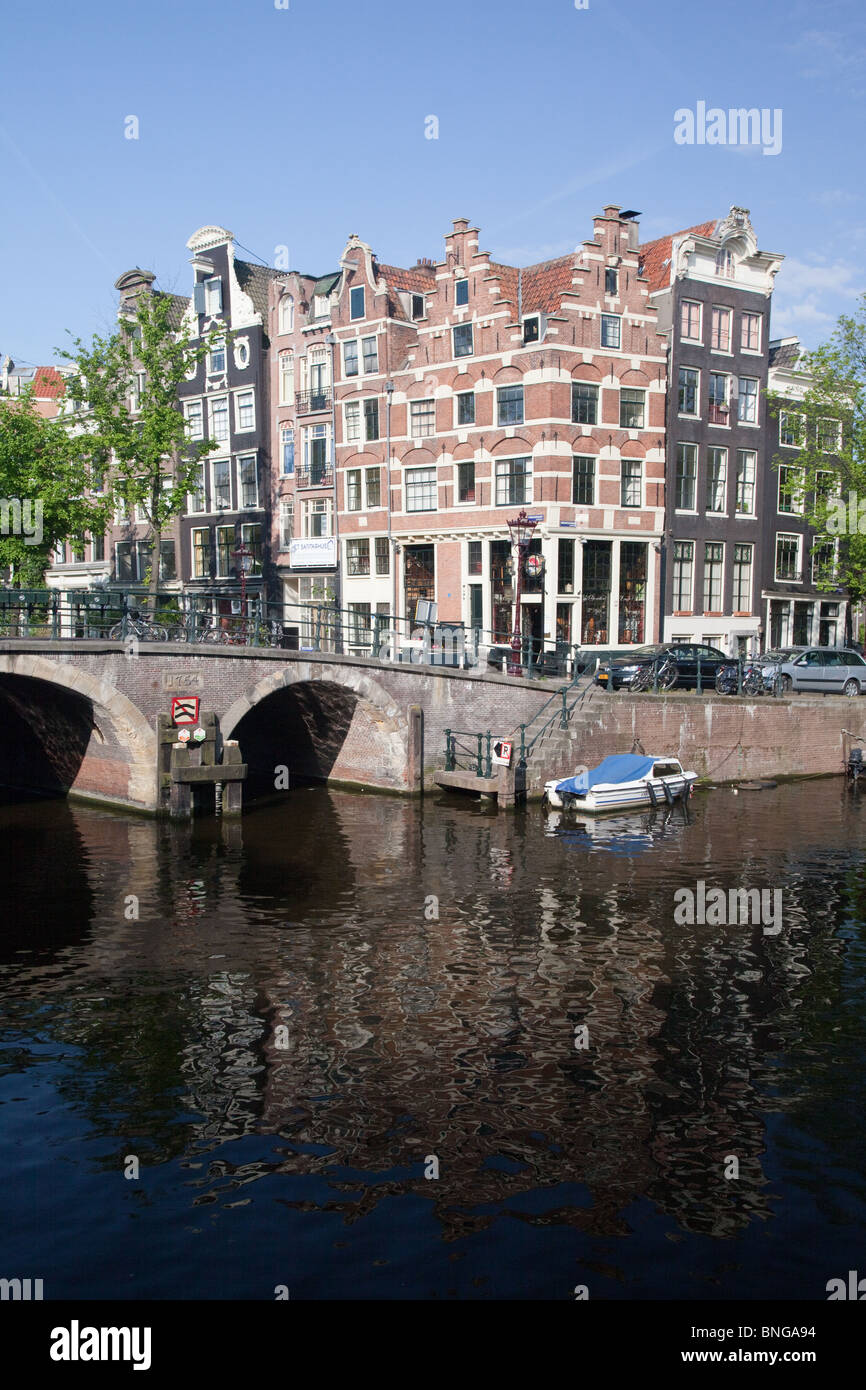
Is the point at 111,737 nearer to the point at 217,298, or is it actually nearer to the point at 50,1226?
the point at 50,1226

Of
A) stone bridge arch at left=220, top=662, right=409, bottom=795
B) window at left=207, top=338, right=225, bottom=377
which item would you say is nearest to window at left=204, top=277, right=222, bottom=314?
window at left=207, top=338, right=225, bottom=377

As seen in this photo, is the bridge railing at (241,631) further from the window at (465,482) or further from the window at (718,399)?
the window at (718,399)

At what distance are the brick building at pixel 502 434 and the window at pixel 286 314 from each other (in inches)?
110

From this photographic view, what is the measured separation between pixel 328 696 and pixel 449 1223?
71.2ft

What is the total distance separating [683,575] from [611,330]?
30.6ft

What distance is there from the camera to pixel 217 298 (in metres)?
48.3

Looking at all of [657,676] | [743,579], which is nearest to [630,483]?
[743,579]

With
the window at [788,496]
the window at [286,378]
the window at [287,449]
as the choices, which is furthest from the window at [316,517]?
the window at [788,496]

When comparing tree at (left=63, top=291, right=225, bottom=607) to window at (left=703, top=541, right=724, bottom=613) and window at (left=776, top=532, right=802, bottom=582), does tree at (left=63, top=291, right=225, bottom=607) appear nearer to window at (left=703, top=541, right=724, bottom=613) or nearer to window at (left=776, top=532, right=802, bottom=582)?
window at (left=703, top=541, right=724, bottom=613)

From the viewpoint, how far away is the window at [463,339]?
38562 millimetres

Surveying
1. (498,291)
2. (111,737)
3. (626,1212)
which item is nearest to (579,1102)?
(626,1212)

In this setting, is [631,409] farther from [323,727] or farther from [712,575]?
[323,727]

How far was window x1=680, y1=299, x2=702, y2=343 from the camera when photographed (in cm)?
3931

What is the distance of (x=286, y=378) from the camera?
46.4 metres
